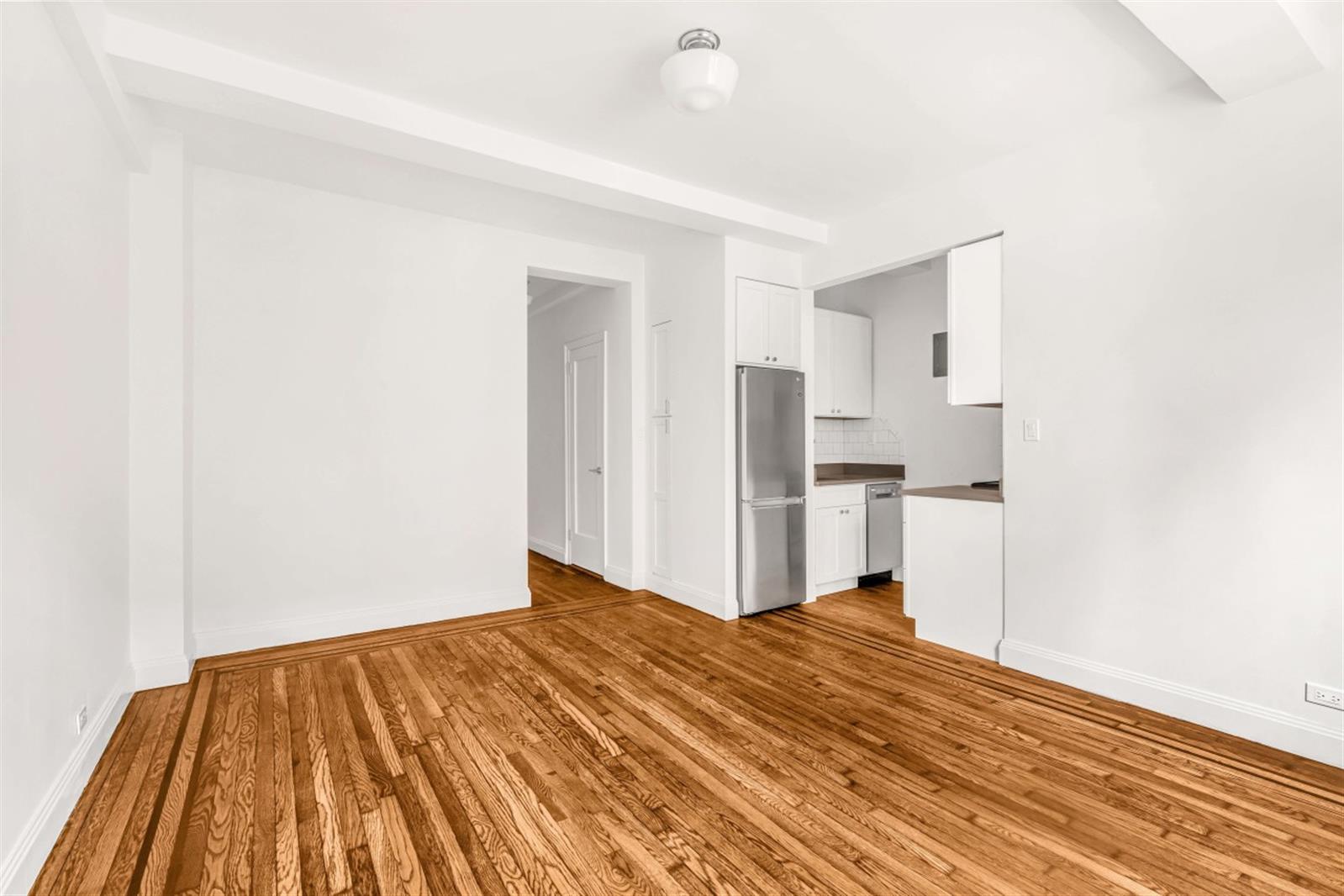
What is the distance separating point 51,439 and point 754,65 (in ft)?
9.08

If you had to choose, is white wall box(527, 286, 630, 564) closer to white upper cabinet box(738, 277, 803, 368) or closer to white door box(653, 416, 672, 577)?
white door box(653, 416, 672, 577)

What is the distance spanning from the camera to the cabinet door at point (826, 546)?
484 cm

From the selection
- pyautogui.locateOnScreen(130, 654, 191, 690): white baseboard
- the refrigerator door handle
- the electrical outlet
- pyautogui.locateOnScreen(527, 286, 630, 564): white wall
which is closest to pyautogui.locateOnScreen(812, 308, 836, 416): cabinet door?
the refrigerator door handle

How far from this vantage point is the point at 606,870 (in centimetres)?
179

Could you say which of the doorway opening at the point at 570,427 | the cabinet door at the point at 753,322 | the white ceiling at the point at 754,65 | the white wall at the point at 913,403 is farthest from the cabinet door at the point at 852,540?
the white ceiling at the point at 754,65

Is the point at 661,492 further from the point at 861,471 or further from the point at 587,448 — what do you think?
the point at 861,471

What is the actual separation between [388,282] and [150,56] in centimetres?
178

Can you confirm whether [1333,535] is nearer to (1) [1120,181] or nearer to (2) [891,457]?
(1) [1120,181]

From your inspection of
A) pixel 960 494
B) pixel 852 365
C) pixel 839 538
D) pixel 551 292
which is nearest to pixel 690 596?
pixel 839 538

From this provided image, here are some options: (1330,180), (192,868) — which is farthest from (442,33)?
(1330,180)

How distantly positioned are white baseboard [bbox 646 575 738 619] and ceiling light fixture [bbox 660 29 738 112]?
3048mm

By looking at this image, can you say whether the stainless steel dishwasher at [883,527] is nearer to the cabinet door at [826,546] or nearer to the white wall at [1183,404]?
the cabinet door at [826,546]

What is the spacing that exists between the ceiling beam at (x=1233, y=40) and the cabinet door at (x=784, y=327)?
8.23 ft

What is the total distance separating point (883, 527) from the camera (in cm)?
528
